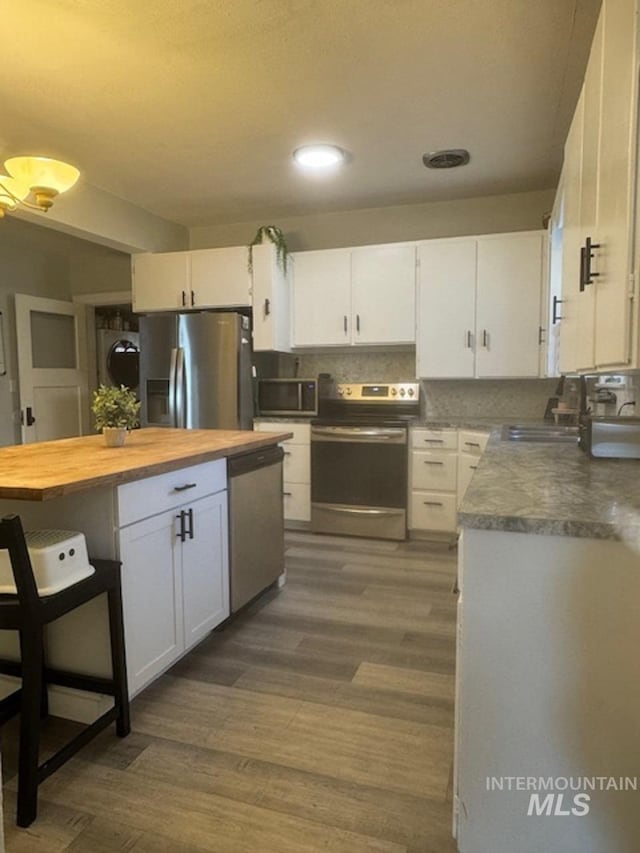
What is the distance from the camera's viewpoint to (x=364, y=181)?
3738 millimetres

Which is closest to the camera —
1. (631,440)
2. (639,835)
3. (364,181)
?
(639,835)

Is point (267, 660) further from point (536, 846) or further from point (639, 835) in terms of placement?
point (639, 835)

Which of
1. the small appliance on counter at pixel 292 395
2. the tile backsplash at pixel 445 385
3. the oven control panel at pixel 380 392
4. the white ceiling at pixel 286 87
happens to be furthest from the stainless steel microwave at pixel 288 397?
the white ceiling at pixel 286 87

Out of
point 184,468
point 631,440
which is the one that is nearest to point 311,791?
point 184,468

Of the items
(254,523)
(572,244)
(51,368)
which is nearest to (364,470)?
(254,523)

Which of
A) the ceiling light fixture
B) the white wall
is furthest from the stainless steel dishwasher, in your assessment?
the white wall

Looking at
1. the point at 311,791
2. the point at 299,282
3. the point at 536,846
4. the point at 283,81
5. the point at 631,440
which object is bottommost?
the point at 311,791

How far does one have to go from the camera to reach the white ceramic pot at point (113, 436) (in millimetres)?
2324

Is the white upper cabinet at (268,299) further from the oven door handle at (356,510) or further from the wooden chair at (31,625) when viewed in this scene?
the wooden chair at (31,625)

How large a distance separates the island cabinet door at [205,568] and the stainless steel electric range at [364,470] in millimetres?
1679

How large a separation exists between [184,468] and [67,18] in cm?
175

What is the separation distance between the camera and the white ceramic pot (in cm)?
232

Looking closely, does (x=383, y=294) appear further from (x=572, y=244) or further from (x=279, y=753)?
(x=279, y=753)

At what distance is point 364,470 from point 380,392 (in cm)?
67
